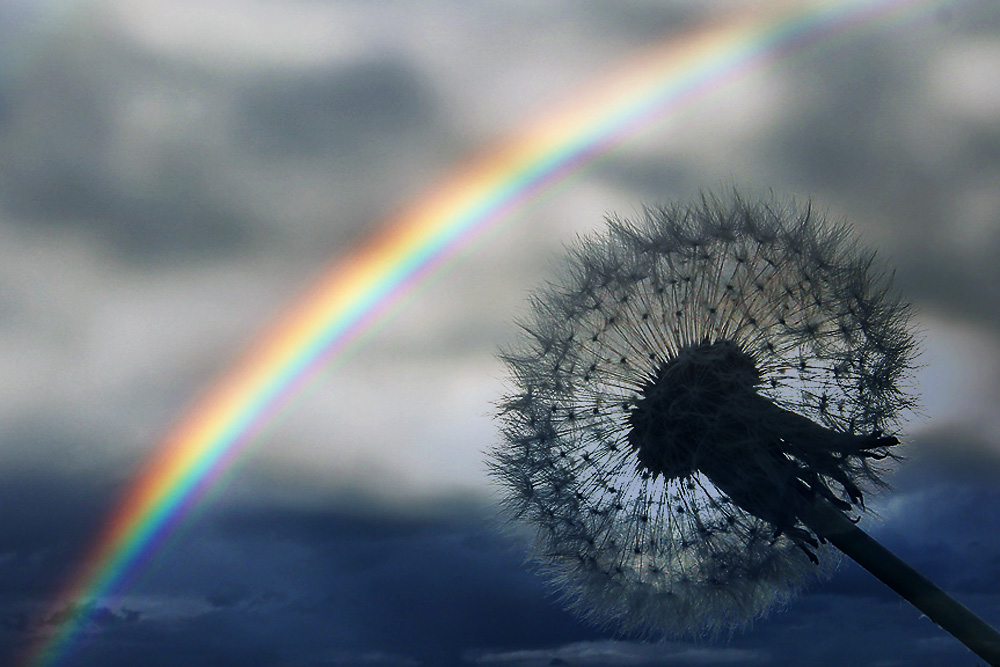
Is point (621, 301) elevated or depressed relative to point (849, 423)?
elevated

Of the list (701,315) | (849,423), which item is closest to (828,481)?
(849,423)

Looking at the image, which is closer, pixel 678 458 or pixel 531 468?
pixel 678 458

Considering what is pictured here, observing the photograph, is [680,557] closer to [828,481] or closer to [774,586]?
[774,586]

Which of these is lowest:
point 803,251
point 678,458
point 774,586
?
point 774,586

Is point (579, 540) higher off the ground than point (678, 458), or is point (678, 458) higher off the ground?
point (678, 458)

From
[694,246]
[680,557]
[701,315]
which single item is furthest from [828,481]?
[694,246]

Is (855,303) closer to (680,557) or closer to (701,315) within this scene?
(701,315)
